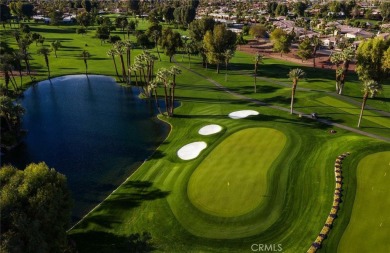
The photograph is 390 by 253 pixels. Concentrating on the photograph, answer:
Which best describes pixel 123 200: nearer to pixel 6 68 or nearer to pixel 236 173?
pixel 236 173

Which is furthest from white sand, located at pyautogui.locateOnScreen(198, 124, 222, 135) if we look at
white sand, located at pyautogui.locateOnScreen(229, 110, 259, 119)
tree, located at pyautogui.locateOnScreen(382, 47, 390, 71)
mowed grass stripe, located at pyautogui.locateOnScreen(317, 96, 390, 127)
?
tree, located at pyautogui.locateOnScreen(382, 47, 390, 71)

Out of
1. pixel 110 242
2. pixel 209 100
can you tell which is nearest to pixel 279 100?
pixel 209 100

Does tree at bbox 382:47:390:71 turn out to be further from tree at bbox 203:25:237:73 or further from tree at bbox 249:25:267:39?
tree at bbox 249:25:267:39

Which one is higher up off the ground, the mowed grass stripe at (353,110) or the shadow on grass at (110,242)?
the mowed grass stripe at (353,110)

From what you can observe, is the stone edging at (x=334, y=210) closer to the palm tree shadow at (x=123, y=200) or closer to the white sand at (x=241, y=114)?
the palm tree shadow at (x=123, y=200)

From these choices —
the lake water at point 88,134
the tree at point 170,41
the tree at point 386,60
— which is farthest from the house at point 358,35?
the lake water at point 88,134
